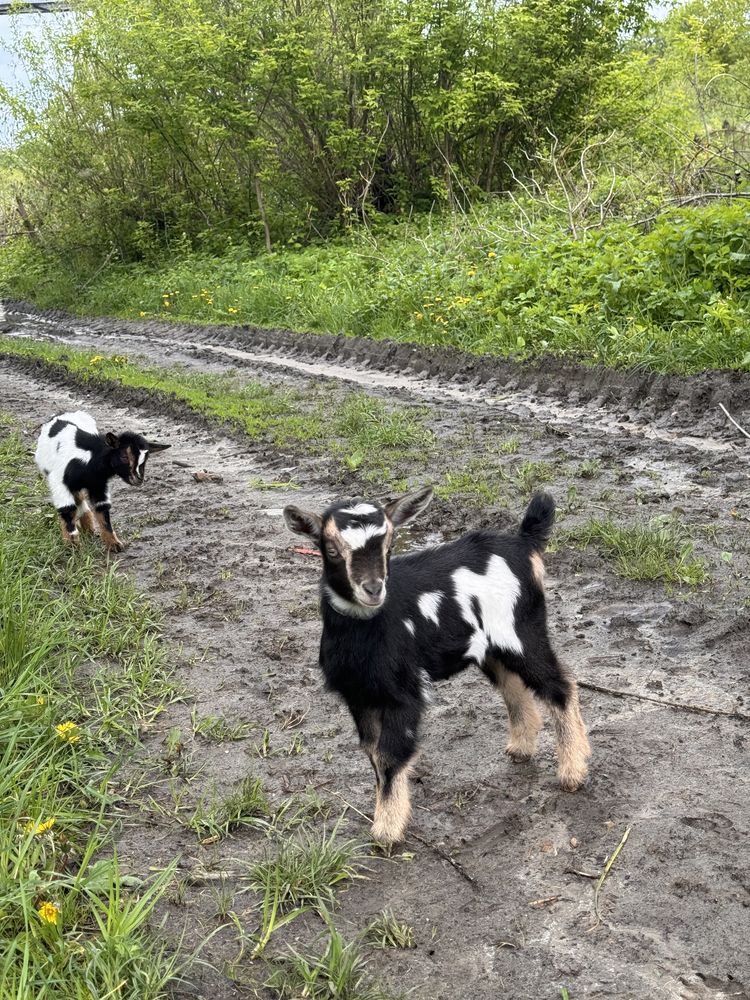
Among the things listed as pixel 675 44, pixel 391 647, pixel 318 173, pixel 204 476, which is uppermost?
pixel 675 44

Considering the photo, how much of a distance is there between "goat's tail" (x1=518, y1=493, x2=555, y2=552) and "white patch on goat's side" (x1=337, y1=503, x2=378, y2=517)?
0.80 metres

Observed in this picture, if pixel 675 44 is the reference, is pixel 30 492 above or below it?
below

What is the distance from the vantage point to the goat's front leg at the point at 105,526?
6.71m

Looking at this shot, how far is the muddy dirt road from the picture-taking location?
114 inches

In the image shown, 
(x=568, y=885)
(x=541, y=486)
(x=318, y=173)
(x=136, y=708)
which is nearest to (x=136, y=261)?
(x=318, y=173)

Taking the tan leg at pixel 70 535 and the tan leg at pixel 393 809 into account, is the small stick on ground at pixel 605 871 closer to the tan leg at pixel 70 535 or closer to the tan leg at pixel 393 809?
the tan leg at pixel 393 809

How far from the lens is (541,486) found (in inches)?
278

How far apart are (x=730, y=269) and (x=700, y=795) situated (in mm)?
7845

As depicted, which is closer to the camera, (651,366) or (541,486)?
(541,486)

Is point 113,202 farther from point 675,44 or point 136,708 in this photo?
point 136,708

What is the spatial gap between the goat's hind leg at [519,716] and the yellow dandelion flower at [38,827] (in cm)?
178

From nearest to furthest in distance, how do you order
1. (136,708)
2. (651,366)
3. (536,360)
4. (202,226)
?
(136,708), (651,366), (536,360), (202,226)

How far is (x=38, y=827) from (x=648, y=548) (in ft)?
12.2

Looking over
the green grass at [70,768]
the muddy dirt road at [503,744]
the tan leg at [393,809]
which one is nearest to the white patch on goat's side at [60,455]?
the green grass at [70,768]
